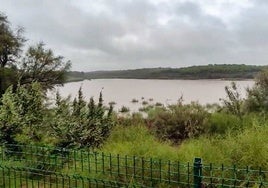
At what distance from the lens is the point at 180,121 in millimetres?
15031

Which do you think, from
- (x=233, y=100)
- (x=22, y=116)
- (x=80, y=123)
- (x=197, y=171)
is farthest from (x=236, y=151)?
(x=233, y=100)

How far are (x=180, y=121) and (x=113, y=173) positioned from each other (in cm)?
821

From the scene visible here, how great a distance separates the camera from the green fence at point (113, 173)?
6.50 m

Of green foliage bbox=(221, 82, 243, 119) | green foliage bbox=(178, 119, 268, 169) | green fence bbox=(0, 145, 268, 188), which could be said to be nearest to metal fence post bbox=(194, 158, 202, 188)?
green fence bbox=(0, 145, 268, 188)

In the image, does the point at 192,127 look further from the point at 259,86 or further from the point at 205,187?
the point at 205,187

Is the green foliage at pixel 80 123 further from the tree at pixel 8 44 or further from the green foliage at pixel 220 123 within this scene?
the tree at pixel 8 44

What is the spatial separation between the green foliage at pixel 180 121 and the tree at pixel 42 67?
487 inches

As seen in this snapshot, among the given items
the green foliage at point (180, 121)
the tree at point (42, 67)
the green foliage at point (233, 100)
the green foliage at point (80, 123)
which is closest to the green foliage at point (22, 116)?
the green foliage at point (80, 123)

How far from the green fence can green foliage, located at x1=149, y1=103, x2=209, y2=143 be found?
6.45 m

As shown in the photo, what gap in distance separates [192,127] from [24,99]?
5.28 m

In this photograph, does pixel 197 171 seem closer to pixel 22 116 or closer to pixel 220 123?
pixel 22 116

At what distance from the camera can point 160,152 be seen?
763 cm

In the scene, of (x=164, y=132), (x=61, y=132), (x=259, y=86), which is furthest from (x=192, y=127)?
(x=259, y=86)

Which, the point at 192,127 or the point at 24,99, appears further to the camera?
the point at 192,127
